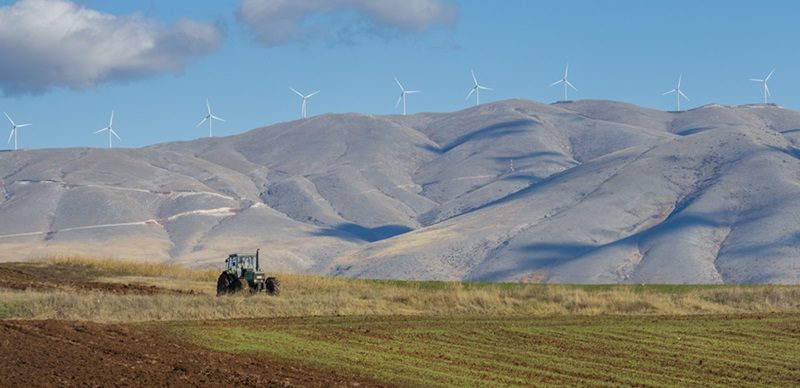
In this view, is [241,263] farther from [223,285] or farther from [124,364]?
[124,364]

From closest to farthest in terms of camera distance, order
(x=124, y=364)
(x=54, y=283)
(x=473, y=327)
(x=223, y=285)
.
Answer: (x=124, y=364)
(x=473, y=327)
(x=223, y=285)
(x=54, y=283)

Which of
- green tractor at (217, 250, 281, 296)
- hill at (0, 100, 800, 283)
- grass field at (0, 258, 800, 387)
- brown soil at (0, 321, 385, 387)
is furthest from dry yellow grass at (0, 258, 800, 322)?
hill at (0, 100, 800, 283)

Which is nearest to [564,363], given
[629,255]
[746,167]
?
[629,255]

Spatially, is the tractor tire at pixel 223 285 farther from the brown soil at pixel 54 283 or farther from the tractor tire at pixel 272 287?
the brown soil at pixel 54 283

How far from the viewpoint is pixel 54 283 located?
58.2m

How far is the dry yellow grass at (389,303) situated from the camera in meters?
43.2

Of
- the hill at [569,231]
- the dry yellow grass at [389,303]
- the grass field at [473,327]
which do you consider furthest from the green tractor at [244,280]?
the hill at [569,231]

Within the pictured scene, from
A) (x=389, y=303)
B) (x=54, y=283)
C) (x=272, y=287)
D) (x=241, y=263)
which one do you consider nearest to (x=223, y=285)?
(x=241, y=263)

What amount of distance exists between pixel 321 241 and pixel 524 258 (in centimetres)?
4430

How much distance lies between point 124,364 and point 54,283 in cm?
3403

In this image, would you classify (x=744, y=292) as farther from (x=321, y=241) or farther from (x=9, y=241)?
(x=9, y=241)

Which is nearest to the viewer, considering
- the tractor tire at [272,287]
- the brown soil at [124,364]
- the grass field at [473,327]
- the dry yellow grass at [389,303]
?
the brown soil at [124,364]

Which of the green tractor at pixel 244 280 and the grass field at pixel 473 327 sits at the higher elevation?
the green tractor at pixel 244 280

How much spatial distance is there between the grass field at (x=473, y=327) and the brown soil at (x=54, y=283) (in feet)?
0.43
